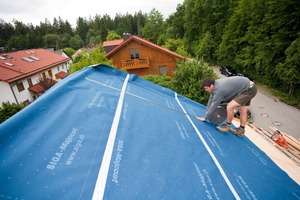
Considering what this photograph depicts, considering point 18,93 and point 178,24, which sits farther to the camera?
point 178,24

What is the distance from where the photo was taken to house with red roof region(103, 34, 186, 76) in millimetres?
17906

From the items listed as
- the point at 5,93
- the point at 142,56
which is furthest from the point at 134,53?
the point at 5,93

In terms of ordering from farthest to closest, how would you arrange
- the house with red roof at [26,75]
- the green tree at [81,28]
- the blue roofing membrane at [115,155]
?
the green tree at [81,28] < the house with red roof at [26,75] < the blue roofing membrane at [115,155]

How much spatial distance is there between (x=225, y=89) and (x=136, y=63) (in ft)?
50.5

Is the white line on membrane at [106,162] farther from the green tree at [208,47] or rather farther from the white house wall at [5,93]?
the green tree at [208,47]

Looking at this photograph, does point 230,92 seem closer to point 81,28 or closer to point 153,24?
point 153,24

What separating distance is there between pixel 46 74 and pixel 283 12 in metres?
27.1

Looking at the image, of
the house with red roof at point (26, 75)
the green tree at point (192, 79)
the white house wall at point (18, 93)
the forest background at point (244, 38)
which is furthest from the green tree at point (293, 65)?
the white house wall at point (18, 93)

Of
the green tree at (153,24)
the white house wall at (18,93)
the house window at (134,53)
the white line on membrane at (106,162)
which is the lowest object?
the white house wall at (18,93)

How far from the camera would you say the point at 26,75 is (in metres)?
17.9

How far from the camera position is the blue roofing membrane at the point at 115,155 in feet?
4.11

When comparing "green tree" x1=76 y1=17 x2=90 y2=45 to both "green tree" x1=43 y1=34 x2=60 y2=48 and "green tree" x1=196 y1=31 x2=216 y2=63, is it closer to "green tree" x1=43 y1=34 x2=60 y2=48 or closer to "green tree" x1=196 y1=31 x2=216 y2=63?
"green tree" x1=43 y1=34 x2=60 y2=48

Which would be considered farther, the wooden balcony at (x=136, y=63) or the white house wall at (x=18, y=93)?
the wooden balcony at (x=136, y=63)

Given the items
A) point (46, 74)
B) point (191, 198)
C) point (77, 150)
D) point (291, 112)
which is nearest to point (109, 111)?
point (77, 150)
